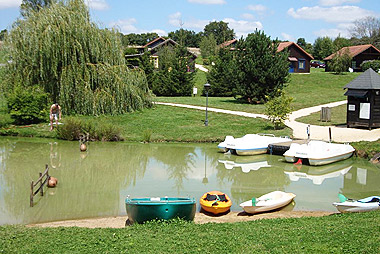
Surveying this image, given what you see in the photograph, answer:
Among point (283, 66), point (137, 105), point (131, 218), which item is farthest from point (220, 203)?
point (283, 66)

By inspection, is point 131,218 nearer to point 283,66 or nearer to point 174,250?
point 174,250

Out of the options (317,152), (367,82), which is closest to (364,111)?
(367,82)

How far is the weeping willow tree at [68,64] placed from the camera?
25.8 meters

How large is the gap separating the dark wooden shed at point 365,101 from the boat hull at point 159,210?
50.8 ft

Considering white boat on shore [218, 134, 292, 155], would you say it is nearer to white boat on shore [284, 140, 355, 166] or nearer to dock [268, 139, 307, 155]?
dock [268, 139, 307, 155]

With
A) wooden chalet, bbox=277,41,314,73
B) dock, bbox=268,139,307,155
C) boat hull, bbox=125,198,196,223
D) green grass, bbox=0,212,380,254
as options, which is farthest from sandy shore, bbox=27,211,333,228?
wooden chalet, bbox=277,41,314,73

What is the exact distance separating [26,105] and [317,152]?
1670cm

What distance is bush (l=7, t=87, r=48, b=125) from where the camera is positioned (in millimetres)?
25062

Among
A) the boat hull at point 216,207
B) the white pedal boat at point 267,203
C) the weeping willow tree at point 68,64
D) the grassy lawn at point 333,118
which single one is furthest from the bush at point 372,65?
the boat hull at point 216,207

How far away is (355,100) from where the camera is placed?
75.5 feet

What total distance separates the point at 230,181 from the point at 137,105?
45.9ft

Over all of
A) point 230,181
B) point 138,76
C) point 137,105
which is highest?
point 138,76

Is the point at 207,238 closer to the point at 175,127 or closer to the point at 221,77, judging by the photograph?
the point at 175,127

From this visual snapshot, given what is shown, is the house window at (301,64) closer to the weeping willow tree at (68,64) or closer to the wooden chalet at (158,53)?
the wooden chalet at (158,53)
